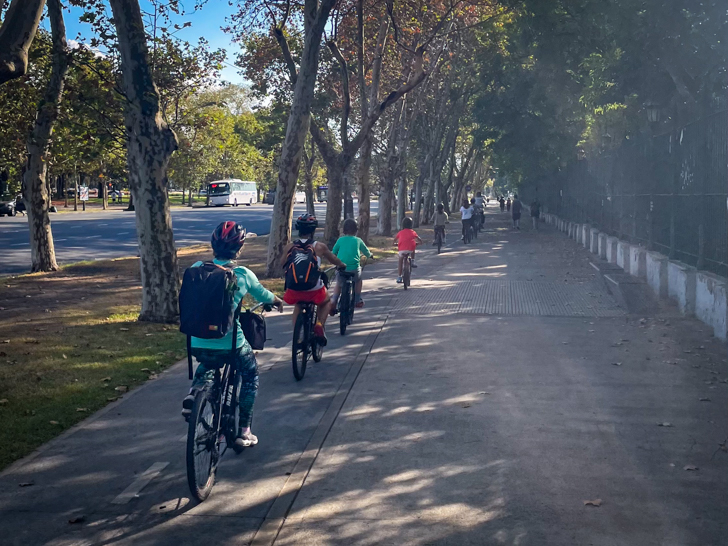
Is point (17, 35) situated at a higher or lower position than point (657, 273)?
higher

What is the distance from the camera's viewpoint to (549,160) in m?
40.5

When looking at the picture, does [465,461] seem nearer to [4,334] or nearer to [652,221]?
[4,334]

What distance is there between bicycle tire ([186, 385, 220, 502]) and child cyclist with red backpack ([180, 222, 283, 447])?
2.9 inches

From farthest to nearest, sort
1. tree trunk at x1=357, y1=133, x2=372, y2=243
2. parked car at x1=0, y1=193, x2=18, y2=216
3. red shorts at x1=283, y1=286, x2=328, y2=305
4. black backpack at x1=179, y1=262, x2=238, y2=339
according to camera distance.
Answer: parked car at x1=0, y1=193, x2=18, y2=216
tree trunk at x1=357, y1=133, x2=372, y2=243
red shorts at x1=283, y1=286, x2=328, y2=305
black backpack at x1=179, y1=262, x2=238, y2=339

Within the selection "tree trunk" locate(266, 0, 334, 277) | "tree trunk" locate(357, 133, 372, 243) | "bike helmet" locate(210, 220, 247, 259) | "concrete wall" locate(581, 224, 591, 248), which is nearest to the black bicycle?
"tree trunk" locate(266, 0, 334, 277)

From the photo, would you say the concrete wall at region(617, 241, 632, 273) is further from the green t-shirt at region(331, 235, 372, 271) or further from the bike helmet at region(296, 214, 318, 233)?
the bike helmet at region(296, 214, 318, 233)

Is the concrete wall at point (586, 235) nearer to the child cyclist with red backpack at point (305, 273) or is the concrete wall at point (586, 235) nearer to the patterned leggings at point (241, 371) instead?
the child cyclist with red backpack at point (305, 273)

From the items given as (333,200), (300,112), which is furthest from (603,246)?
(300,112)

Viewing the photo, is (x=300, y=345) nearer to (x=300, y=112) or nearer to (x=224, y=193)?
(x=300, y=112)

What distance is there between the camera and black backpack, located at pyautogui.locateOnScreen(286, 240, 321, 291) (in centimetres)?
852

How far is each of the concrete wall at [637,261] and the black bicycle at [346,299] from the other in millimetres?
7022

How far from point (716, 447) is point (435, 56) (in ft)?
86.6

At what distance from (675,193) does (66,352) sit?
964cm

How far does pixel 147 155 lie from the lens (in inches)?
457
